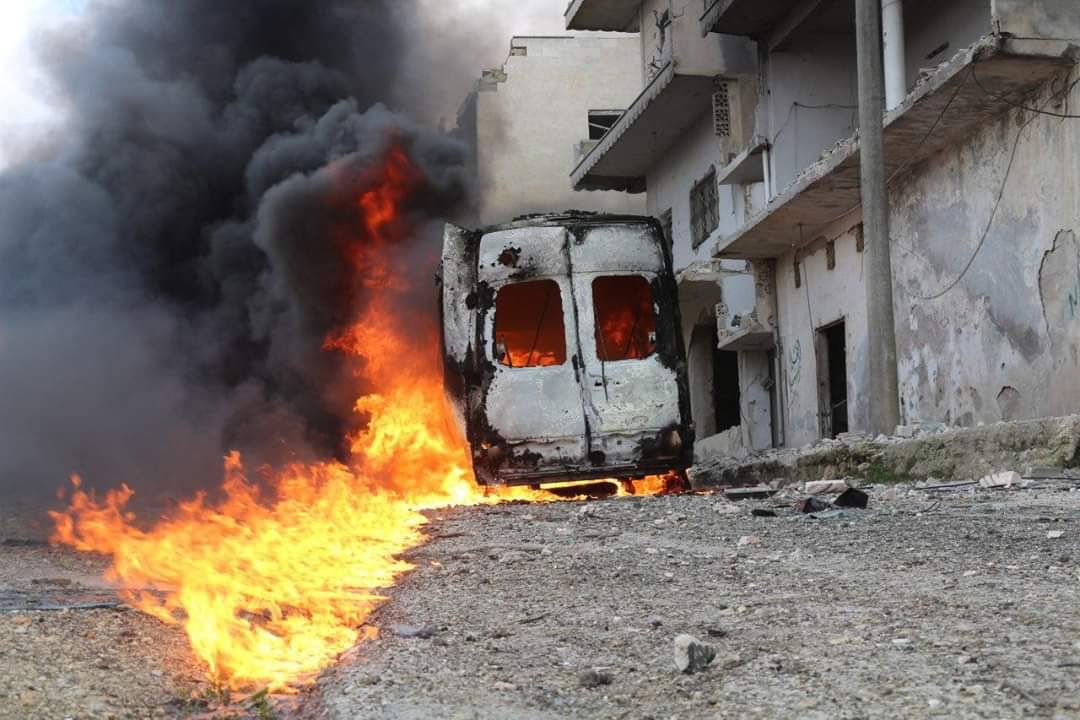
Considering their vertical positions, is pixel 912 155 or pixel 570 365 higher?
pixel 912 155

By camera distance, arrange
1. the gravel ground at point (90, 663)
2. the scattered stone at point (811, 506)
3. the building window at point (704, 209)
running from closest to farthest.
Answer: the gravel ground at point (90, 663)
the scattered stone at point (811, 506)
the building window at point (704, 209)

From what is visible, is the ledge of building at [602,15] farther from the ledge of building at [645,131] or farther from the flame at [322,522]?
the flame at [322,522]

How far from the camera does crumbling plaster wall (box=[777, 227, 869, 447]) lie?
1456 centimetres

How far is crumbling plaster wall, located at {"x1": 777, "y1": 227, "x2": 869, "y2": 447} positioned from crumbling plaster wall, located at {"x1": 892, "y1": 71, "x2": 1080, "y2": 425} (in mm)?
1399

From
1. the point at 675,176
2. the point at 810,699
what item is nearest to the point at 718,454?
the point at 675,176

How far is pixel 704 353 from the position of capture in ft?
73.5

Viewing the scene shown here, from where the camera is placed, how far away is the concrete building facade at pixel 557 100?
106 ft

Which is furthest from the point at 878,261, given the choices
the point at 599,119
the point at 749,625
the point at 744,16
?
the point at 599,119

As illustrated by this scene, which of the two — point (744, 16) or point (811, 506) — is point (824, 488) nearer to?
point (811, 506)

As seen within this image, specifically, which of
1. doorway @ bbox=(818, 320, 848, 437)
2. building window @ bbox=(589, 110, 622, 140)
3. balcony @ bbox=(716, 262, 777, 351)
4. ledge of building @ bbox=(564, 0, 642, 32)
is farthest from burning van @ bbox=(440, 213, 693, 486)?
building window @ bbox=(589, 110, 622, 140)

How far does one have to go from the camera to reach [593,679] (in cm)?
314

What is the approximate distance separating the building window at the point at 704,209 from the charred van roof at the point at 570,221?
8757mm

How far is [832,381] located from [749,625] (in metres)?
12.8

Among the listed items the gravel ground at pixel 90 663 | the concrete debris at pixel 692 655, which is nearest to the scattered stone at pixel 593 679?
the concrete debris at pixel 692 655
